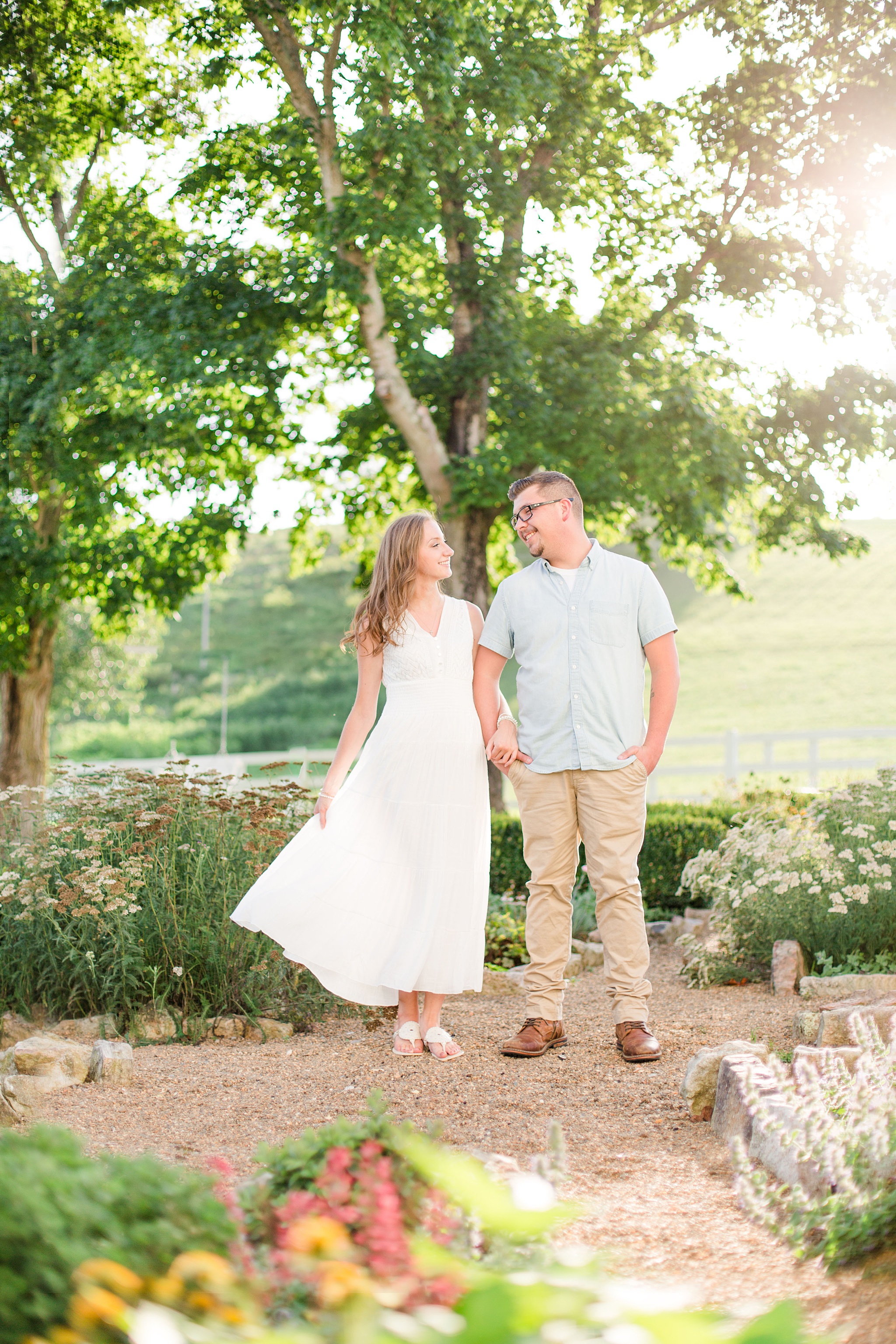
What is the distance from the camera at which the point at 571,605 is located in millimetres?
3975

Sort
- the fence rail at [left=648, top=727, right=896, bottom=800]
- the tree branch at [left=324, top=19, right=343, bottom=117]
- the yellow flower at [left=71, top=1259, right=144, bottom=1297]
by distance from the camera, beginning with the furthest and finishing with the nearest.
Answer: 1. the fence rail at [left=648, top=727, right=896, bottom=800]
2. the tree branch at [left=324, top=19, right=343, bottom=117]
3. the yellow flower at [left=71, top=1259, right=144, bottom=1297]

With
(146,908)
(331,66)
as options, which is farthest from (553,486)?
(331,66)

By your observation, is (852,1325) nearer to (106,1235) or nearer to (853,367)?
(106,1235)

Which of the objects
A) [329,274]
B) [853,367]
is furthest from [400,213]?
[853,367]

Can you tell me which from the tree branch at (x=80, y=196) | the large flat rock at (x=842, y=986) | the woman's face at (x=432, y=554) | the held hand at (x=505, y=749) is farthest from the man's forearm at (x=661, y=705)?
the tree branch at (x=80, y=196)

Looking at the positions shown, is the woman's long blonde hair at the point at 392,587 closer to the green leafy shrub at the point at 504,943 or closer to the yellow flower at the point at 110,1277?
the green leafy shrub at the point at 504,943

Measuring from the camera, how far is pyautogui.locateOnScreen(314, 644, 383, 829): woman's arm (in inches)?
156

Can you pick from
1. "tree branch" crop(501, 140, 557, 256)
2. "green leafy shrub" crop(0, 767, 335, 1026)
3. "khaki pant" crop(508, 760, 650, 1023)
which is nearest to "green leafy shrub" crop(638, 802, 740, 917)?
"green leafy shrub" crop(0, 767, 335, 1026)

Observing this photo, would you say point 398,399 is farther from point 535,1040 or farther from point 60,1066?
point 60,1066

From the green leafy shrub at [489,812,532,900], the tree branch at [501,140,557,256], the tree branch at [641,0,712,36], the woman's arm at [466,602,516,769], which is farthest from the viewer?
the tree branch at [641,0,712,36]

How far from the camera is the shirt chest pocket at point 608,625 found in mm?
3941

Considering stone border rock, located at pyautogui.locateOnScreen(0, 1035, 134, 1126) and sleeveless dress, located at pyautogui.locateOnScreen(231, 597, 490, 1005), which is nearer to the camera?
stone border rock, located at pyautogui.locateOnScreen(0, 1035, 134, 1126)

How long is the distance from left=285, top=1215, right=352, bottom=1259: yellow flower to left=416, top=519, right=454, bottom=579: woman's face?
275cm

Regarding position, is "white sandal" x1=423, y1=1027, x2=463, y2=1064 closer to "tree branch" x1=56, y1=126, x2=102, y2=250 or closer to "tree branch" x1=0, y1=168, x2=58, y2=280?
"tree branch" x1=0, y1=168, x2=58, y2=280
